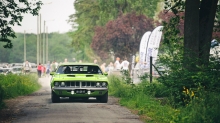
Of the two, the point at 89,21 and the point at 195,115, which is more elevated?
the point at 89,21

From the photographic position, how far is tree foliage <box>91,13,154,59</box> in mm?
71938

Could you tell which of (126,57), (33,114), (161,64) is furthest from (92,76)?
(126,57)

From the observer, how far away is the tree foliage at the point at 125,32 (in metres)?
71.9

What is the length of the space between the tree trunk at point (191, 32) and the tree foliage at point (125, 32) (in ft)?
168

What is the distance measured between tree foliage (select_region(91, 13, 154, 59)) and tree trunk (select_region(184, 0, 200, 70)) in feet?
168

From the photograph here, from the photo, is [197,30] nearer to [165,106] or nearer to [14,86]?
[165,106]

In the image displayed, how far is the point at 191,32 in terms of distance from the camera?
19891 millimetres

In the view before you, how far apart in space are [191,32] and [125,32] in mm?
52103

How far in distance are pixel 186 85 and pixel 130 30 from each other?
53.9m

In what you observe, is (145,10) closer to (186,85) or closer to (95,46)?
(95,46)

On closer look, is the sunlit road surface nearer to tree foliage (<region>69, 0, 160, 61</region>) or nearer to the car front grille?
the car front grille

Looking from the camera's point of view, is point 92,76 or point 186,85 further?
point 92,76

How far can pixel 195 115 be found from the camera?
13.5 m

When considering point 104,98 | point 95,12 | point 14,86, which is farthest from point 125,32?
point 104,98
